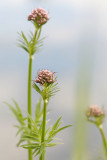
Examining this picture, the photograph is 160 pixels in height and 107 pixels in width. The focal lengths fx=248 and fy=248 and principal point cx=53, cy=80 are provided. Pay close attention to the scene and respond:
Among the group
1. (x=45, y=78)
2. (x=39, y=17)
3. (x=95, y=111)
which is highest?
(x=39, y=17)

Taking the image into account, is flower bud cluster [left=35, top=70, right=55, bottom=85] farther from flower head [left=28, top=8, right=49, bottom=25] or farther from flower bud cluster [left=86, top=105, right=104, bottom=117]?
flower bud cluster [left=86, top=105, right=104, bottom=117]

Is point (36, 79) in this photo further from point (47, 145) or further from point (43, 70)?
point (47, 145)

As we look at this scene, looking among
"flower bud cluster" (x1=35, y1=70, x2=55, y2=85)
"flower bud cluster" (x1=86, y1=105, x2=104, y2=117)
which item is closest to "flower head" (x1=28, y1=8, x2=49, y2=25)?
"flower bud cluster" (x1=35, y1=70, x2=55, y2=85)

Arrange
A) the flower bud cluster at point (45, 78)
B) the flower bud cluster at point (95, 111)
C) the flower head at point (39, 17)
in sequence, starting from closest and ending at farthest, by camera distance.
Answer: the flower bud cluster at point (45, 78) < the flower head at point (39, 17) < the flower bud cluster at point (95, 111)

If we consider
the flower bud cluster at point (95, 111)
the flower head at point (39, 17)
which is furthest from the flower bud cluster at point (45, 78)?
the flower bud cluster at point (95, 111)

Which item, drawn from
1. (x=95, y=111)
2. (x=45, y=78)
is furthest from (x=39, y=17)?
(x=95, y=111)

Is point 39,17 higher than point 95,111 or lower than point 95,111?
higher

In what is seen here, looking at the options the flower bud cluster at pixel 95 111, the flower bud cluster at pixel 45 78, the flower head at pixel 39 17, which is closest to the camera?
the flower bud cluster at pixel 45 78

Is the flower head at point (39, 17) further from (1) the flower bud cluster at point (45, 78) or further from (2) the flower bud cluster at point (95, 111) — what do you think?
(2) the flower bud cluster at point (95, 111)

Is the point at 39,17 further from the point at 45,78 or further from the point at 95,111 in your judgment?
the point at 95,111
